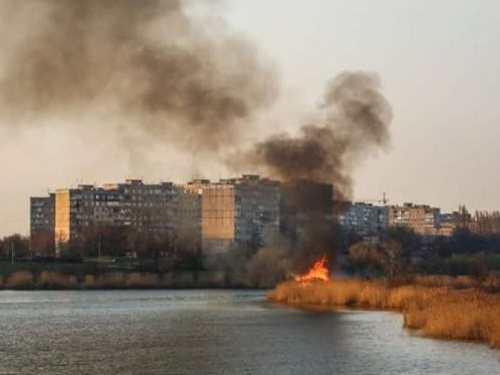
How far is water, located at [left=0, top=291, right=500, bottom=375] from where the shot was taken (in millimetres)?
34125

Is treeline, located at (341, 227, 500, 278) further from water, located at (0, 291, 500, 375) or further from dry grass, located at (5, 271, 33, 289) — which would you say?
dry grass, located at (5, 271, 33, 289)

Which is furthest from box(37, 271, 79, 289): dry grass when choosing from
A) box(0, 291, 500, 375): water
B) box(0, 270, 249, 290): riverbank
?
box(0, 291, 500, 375): water

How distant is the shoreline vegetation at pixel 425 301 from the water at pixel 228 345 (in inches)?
34.7

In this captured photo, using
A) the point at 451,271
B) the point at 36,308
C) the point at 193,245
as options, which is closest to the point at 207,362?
the point at 36,308

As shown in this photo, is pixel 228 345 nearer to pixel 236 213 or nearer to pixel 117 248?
pixel 236 213

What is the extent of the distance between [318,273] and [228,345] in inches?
1423

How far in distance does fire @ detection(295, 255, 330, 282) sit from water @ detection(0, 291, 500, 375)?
36.2ft

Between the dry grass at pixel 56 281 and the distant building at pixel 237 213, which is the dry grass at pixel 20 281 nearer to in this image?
the dry grass at pixel 56 281

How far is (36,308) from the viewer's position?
7319 centimetres

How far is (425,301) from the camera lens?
4909 cm

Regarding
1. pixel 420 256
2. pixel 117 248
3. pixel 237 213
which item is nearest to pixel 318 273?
pixel 237 213

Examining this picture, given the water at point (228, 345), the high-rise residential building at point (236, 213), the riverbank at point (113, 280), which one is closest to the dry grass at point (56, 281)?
the riverbank at point (113, 280)

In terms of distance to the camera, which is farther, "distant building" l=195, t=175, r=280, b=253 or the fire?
"distant building" l=195, t=175, r=280, b=253

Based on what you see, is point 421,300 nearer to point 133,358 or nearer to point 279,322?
point 279,322
